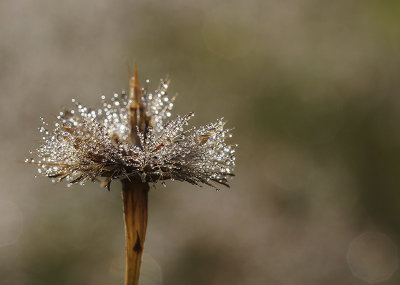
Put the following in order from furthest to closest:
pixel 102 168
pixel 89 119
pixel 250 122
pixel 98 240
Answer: pixel 250 122
pixel 98 240
pixel 89 119
pixel 102 168

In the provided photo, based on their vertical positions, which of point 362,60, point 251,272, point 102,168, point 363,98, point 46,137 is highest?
point 362,60

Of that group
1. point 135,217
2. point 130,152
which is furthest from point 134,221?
point 130,152

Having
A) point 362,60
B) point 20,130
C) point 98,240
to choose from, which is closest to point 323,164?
point 362,60

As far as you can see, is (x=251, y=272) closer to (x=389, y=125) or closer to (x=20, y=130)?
(x=389, y=125)

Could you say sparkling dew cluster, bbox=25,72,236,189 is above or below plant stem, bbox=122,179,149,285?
above

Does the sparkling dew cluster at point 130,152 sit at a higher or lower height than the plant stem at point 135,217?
higher
